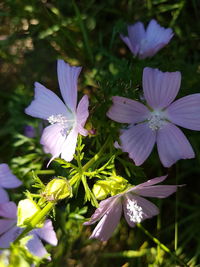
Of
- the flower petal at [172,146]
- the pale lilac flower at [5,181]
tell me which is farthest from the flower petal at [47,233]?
the flower petal at [172,146]

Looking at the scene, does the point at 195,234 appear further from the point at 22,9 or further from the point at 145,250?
the point at 22,9

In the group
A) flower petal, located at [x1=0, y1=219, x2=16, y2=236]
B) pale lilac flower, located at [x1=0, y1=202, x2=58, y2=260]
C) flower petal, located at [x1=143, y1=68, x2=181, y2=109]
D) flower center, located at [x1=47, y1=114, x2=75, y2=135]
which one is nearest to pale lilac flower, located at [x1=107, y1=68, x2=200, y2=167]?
flower petal, located at [x1=143, y1=68, x2=181, y2=109]

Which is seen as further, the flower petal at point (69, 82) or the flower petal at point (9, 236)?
the flower petal at point (9, 236)

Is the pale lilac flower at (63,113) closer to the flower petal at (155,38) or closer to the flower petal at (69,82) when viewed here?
the flower petal at (69,82)

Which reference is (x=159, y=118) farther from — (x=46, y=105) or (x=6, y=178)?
(x=6, y=178)

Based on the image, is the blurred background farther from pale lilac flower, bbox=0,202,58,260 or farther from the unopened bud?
the unopened bud

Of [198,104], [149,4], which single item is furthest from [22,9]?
[198,104]

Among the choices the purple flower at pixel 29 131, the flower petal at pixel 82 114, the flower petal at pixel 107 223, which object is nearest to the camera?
the flower petal at pixel 82 114
